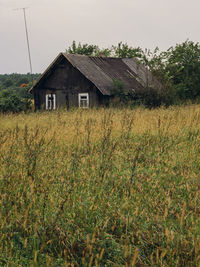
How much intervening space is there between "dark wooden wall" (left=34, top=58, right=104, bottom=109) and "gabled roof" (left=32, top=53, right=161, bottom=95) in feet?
1.68

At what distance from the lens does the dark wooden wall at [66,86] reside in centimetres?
2183

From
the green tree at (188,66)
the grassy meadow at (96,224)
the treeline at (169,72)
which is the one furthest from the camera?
the green tree at (188,66)

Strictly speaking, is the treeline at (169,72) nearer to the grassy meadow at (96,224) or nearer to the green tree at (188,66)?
the green tree at (188,66)

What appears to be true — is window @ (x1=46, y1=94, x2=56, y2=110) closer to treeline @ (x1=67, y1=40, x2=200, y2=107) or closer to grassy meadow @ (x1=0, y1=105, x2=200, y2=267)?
treeline @ (x1=67, y1=40, x2=200, y2=107)

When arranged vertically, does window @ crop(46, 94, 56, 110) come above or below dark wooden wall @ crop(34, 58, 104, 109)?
below

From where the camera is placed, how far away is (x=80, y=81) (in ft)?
73.2

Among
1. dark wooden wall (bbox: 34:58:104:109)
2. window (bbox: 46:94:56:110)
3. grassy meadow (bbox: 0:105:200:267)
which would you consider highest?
grassy meadow (bbox: 0:105:200:267)

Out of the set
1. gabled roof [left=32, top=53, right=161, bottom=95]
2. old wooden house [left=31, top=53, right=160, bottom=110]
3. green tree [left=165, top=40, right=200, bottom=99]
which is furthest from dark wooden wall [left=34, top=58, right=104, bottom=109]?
green tree [left=165, top=40, right=200, bottom=99]

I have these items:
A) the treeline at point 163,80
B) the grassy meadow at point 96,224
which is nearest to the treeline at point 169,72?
the treeline at point 163,80

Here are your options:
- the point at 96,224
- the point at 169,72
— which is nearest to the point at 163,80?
the point at 169,72

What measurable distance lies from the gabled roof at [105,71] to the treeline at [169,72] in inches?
21.6

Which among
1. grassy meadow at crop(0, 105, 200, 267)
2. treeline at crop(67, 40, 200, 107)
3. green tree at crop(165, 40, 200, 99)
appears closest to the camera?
grassy meadow at crop(0, 105, 200, 267)

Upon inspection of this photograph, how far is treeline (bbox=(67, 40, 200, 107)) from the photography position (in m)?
18.8

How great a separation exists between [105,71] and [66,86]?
297 cm
